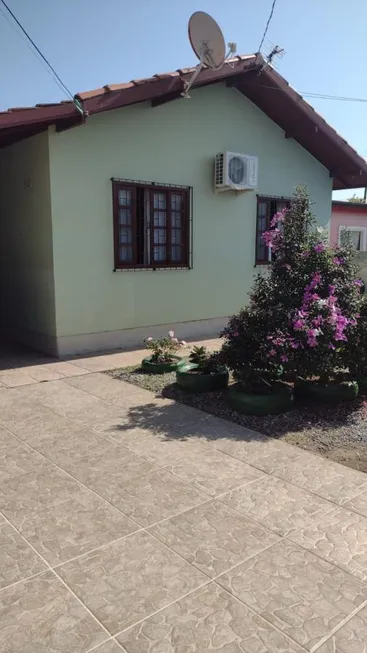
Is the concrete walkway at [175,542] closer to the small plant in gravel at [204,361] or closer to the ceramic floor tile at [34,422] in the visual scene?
the ceramic floor tile at [34,422]

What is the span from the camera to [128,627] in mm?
2139

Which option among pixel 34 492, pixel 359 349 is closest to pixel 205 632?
pixel 34 492

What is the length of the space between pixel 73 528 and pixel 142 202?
20.0 ft

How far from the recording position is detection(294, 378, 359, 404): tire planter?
199 inches

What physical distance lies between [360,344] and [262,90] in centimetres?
593

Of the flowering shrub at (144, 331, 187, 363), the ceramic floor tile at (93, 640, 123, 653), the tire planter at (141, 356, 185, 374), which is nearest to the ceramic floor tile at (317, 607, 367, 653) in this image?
the ceramic floor tile at (93, 640, 123, 653)

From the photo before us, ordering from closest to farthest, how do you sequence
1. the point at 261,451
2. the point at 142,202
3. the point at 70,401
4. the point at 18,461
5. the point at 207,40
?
the point at 18,461 < the point at 261,451 < the point at 70,401 < the point at 207,40 < the point at 142,202

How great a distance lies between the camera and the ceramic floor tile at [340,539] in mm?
2600

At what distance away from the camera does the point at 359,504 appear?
3.18m

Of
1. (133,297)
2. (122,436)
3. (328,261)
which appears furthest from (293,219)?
(133,297)

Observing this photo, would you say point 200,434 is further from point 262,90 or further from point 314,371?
point 262,90

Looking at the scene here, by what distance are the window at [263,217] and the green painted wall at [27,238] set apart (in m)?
4.49

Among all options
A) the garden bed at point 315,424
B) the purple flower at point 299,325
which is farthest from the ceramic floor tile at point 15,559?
the purple flower at point 299,325

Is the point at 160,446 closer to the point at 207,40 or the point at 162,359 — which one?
the point at 162,359
